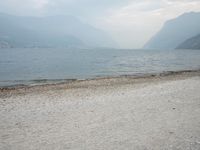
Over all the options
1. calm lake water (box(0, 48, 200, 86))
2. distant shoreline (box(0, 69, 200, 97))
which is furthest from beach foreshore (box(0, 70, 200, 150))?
calm lake water (box(0, 48, 200, 86))

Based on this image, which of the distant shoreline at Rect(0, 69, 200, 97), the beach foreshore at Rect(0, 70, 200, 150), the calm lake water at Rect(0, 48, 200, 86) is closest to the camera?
the beach foreshore at Rect(0, 70, 200, 150)

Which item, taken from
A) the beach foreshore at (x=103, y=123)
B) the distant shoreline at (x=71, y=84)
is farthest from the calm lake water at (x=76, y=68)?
the beach foreshore at (x=103, y=123)

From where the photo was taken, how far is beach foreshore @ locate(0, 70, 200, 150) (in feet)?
29.4

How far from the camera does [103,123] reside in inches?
452

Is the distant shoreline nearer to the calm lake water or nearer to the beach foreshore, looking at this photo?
the calm lake water

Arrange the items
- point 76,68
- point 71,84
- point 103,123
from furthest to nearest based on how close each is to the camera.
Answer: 1. point 76,68
2. point 71,84
3. point 103,123

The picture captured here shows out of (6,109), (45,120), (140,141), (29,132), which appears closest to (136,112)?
(140,141)

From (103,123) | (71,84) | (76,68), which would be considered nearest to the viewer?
(103,123)

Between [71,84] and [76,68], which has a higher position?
[76,68]

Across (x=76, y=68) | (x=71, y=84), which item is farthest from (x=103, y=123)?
(x=76, y=68)

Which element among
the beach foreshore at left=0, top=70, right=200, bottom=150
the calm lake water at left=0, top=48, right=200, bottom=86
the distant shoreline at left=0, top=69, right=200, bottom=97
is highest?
the calm lake water at left=0, top=48, right=200, bottom=86

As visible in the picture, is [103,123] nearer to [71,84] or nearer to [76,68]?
[71,84]

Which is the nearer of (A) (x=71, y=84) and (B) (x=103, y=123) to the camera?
(B) (x=103, y=123)

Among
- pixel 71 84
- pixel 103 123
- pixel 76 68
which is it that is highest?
pixel 76 68
